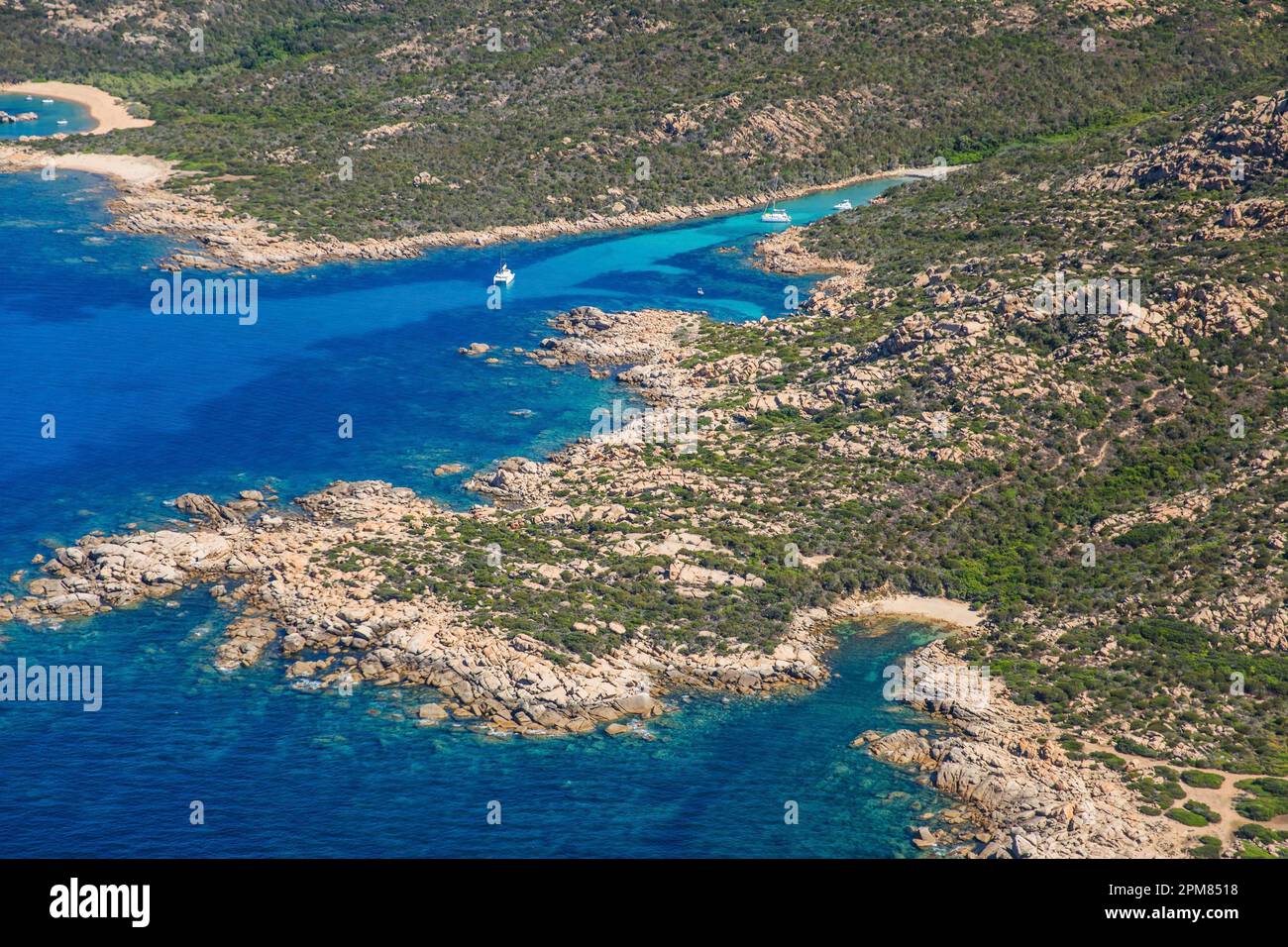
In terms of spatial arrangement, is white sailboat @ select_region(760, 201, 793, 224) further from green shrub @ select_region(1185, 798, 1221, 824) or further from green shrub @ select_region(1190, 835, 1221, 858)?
green shrub @ select_region(1190, 835, 1221, 858)

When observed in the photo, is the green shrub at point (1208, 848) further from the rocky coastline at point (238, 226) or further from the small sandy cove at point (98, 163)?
the small sandy cove at point (98, 163)

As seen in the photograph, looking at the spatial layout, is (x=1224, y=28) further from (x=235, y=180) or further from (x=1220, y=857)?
(x=1220, y=857)

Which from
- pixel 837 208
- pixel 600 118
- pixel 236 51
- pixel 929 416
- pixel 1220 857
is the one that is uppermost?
pixel 236 51

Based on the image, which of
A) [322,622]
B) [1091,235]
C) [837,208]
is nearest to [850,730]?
[322,622]

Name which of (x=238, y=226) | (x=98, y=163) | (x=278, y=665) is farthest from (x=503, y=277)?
(x=278, y=665)

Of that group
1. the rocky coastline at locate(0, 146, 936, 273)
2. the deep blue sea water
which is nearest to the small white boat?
the rocky coastline at locate(0, 146, 936, 273)

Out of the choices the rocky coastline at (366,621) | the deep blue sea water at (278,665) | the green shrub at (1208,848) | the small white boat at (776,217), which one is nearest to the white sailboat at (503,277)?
the deep blue sea water at (278,665)
